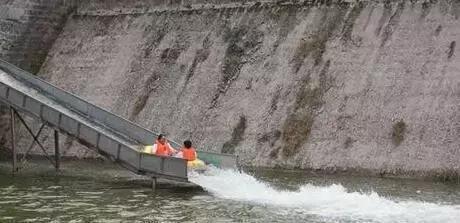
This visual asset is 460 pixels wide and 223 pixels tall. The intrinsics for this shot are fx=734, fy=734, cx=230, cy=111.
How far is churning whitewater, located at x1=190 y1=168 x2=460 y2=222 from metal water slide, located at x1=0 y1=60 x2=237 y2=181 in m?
0.90

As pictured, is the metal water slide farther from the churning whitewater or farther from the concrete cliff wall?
the concrete cliff wall

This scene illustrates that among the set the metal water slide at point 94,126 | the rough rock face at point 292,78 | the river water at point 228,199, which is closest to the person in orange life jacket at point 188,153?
the metal water slide at point 94,126

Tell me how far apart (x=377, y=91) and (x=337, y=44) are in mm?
4016

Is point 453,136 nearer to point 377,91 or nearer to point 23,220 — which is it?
point 377,91

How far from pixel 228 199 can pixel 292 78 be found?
1258 centimetres

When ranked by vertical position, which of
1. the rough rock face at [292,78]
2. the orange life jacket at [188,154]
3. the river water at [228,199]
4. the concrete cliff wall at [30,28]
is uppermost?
the concrete cliff wall at [30,28]

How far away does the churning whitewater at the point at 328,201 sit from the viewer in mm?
17391

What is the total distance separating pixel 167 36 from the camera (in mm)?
39781

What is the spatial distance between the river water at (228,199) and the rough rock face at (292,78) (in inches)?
81.3

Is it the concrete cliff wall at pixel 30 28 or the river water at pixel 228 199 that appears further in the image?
the concrete cliff wall at pixel 30 28

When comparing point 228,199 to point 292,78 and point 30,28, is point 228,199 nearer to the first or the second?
point 292,78

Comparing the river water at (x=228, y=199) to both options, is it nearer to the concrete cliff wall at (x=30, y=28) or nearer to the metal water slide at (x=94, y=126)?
the metal water slide at (x=94, y=126)

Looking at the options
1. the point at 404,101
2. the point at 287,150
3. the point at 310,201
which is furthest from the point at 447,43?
the point at 310,201

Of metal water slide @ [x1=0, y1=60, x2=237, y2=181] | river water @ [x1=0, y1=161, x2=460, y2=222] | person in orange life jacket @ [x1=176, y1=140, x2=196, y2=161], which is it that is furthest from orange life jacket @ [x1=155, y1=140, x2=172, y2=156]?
river water @ [x1=0, y1=161, x2=460, y2=222]
